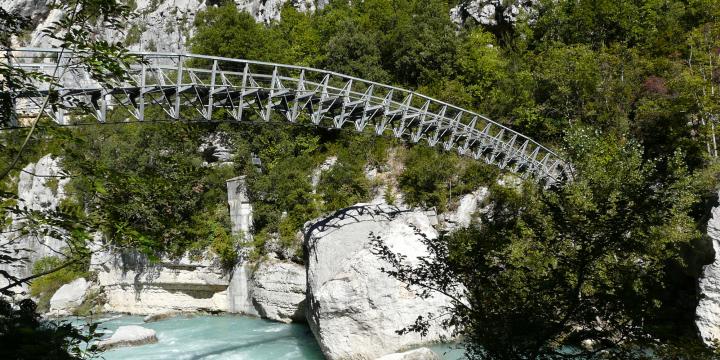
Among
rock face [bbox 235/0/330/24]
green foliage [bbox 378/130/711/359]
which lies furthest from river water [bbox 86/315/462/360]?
rock face [bbox 235/0/330/24]

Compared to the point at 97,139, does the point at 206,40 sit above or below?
above

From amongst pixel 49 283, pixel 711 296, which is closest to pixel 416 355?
pixel 711 296

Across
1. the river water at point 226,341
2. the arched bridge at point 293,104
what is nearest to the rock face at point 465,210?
the arched bridge at point 293,104

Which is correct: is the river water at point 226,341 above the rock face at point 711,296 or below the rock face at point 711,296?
below

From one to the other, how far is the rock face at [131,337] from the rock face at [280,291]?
12.8 feet

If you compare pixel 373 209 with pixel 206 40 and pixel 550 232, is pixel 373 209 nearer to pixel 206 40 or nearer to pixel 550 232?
pixel 550 232

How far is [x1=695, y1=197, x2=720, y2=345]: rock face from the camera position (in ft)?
38.0

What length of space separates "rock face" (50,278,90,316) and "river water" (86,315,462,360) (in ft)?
10.2

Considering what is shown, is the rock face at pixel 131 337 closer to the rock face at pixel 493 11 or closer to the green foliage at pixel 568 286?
the green foliage at pixel 568 286

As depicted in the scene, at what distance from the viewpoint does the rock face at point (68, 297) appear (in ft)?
68.7

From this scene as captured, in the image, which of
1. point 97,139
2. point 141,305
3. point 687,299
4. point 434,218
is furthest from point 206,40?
point 687,299

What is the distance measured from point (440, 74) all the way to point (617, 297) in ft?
75.5

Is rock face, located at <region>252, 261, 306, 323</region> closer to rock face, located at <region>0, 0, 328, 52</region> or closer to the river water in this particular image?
the river water

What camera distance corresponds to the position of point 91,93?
11.9 m
